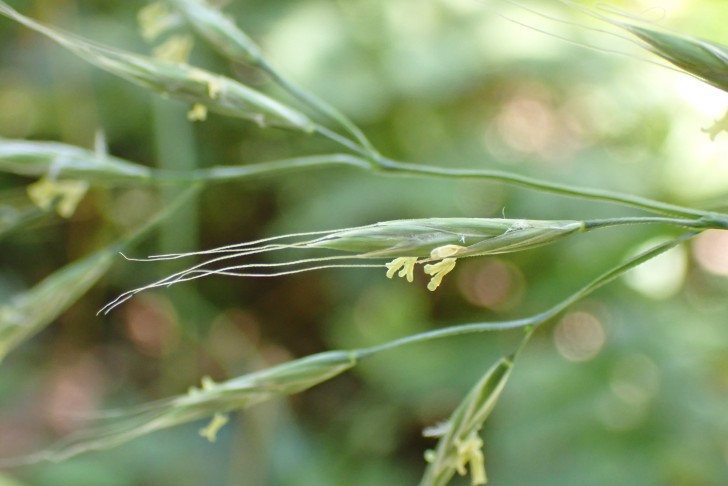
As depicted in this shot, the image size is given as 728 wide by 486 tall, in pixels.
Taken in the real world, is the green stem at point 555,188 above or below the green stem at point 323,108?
below

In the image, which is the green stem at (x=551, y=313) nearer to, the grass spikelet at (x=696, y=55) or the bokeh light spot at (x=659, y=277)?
the grass spikelet at (x=696, y=55)

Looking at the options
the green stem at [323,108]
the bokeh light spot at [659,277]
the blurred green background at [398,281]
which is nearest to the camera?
the green stem at [323,108]

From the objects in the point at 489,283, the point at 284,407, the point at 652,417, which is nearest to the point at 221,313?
the point at 284,407

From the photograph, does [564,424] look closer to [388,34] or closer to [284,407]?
[284,407]

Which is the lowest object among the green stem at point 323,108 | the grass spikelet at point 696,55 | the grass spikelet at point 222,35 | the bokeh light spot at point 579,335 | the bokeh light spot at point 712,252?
the bokeh light spot at point 579,335

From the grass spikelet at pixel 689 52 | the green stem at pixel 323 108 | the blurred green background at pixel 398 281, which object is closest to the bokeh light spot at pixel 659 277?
the blurred green background at pixel 398 281

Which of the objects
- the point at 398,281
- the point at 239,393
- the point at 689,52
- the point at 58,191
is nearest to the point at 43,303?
the point at 58,191

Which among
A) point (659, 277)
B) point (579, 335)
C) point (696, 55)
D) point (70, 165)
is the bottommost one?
point (579, 335)

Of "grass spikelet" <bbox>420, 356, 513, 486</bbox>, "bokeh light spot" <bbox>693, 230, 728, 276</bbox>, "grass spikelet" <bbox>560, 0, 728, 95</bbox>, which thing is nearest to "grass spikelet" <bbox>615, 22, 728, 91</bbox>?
"grass spikelet" <bbox>560, 0, 728, 95</bbox>

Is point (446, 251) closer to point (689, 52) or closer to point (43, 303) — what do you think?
point (689, 52)
